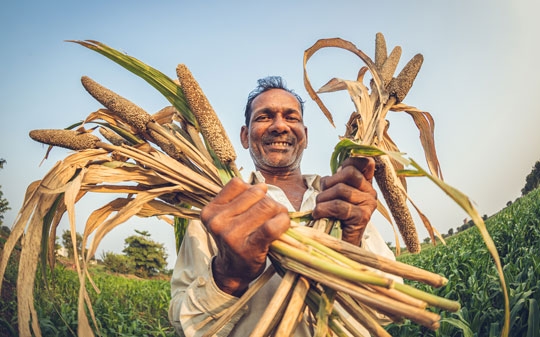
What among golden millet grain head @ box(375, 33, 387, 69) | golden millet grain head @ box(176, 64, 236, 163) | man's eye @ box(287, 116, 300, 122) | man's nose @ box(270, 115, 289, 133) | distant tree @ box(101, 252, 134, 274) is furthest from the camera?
distant tree @ box(101, 252, 134, 274)

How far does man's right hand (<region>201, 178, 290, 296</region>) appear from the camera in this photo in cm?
122

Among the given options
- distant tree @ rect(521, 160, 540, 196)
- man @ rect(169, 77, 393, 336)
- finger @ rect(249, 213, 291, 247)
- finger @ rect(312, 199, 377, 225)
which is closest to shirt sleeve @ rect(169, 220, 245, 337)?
man @ rect(169, 77, 393, 336)

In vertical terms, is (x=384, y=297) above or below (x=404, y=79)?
below

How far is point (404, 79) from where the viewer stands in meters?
1.69

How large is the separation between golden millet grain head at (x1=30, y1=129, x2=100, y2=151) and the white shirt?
0.67 m

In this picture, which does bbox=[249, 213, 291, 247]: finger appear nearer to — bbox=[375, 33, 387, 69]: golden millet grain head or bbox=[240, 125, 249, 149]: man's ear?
bbox=[375, 33, 387, 69]: golden millet grain head

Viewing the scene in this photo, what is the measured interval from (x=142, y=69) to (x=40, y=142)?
53 cm

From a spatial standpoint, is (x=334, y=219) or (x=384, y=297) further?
(x=334, y=219)

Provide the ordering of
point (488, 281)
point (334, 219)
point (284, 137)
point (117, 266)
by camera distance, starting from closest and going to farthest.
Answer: point (334, 219), point (284, 137), point (488, 281), point (117, 266)

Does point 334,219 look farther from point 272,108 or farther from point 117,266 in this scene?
point 117,266

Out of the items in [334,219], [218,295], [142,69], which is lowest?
[218,295]

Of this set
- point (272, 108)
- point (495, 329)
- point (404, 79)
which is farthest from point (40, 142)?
point (495, 329)

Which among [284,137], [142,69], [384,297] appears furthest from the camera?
[284,137]

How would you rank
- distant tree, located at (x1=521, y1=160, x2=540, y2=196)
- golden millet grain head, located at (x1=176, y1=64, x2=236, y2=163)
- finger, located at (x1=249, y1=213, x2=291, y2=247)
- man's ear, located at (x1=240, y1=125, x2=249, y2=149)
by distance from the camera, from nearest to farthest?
finger, located at (x1=249, y1=213, x2=291, y2=247) < golden millet grain head, located at (x1=176, y1=64, x2=236, y2=163) < man's ear, located at (x1=240, y1=125, x2=249, y2=149) < distant tree, located at (x1=521, y1=160, x2=540, y2=196)
